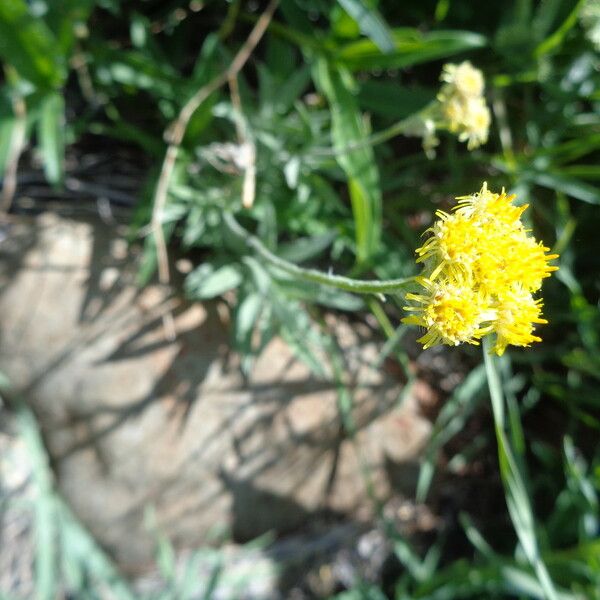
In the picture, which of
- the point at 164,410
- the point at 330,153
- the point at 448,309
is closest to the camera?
the point at 448,309

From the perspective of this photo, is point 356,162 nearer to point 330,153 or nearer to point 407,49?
point 330,153

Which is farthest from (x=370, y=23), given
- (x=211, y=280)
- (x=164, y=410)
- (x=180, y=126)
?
(x=164, y=410)

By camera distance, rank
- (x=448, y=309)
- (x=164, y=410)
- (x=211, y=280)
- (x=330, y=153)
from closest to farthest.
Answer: (x=448, y=309) < (x=330, y=153) < (x=211, y=280) < (x=164, y=410)

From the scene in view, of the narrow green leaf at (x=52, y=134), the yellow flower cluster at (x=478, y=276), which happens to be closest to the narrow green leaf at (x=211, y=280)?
the narrow green leaf at (x=52, y=134)

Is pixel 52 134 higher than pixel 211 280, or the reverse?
pixel 52 134

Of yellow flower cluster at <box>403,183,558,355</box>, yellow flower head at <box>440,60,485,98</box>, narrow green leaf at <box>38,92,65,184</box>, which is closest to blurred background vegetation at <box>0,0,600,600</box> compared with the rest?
narrow green leaf at <box>38,92,65,184</box>

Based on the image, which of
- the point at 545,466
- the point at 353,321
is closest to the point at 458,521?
the point at 545,466

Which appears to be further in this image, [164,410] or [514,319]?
[164,410]

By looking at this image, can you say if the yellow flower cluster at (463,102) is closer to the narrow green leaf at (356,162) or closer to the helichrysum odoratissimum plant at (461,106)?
the helichrysum odoratissimum plant at (461,106)
